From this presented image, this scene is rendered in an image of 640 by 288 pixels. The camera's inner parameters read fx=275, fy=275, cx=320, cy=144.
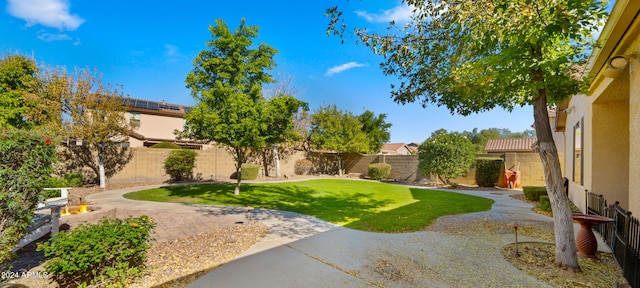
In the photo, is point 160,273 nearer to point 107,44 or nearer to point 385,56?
point 385,56

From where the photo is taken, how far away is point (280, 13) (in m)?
13.1

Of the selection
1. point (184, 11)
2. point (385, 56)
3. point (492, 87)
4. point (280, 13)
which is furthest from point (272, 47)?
point (492, 87)

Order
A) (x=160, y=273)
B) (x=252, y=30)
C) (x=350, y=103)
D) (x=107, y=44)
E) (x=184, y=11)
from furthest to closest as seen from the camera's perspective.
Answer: (x=350, y=103)
(x=107, y=44)
(x=184, y=11)
(x=252, y=30)
(x=160, y=273)

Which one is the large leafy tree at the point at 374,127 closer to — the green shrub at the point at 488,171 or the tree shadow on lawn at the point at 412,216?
the green shrub at the point at 488,171

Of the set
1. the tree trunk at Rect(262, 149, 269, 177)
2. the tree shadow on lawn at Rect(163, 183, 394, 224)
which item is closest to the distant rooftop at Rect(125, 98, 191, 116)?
the tree trunk at Rect(262, 149, 269, 177)

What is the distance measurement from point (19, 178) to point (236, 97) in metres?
7.59

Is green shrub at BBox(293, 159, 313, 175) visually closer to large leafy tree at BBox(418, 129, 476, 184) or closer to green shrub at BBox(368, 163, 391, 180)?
green shrub at BBox(368, 163, 391, 180)

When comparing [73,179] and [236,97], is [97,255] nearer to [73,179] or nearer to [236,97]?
[236,97]

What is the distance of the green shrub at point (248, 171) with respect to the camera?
1827 centimetres

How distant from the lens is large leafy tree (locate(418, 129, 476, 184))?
52.0 feet

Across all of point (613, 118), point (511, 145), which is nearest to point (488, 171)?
point (613, 118)

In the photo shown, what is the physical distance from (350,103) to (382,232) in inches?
825

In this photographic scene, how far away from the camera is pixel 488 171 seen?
52.5 ft

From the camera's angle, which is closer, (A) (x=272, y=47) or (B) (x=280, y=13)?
(A) (x=272, y=47)
